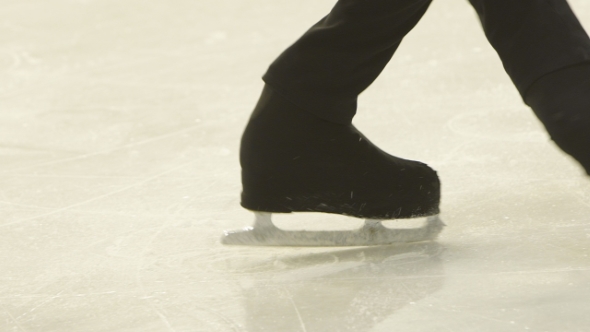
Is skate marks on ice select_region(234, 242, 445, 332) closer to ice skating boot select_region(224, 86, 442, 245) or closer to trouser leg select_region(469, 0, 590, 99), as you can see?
ice skating boot select_region(224, 86, 442, 245)

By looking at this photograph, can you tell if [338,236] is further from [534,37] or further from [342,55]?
[534,37]

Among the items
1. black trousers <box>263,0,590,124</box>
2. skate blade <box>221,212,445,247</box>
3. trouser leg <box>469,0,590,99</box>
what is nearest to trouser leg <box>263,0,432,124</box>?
black trousers <box>263,0,590,124</box>

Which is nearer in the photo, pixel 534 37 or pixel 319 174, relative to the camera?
pixel 534 37

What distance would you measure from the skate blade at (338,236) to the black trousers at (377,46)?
0.68 ft

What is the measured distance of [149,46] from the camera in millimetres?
3295

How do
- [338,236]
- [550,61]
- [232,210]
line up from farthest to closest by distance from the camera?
[232,210] → [338,236] → [550,61]

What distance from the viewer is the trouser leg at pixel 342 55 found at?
117cm

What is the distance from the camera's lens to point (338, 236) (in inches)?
54.5

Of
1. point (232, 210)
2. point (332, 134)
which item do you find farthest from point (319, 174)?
point (232, 210)

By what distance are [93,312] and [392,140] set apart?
1.03m

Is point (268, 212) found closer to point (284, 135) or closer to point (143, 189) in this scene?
point (284, 135)

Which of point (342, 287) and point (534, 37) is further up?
point (534, 37)

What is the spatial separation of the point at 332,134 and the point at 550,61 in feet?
1.08

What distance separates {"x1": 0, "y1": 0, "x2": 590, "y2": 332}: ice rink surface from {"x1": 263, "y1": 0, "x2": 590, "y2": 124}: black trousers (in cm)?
27
